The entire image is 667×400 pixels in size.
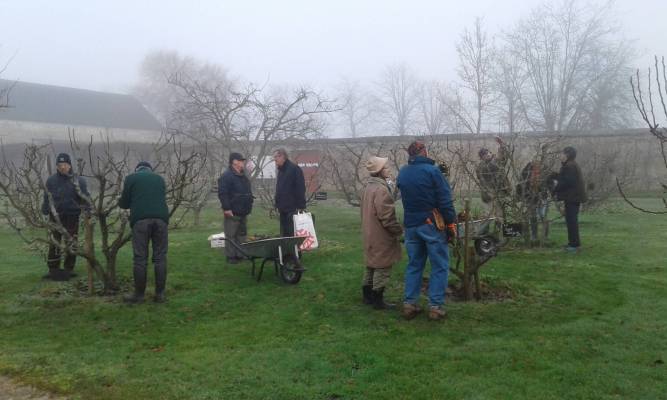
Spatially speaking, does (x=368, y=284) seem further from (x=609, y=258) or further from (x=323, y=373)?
(x=609, y=258)

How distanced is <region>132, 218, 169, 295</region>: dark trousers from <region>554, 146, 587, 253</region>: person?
18.4ft

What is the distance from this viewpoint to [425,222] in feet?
15.3

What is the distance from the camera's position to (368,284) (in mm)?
5246

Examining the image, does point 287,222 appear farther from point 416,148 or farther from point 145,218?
point 416,148

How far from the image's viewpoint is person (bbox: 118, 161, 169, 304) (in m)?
5.24

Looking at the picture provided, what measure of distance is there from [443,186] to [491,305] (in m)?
1.35

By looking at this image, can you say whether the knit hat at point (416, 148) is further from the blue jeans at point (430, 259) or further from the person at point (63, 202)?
the person at point (63, 202)

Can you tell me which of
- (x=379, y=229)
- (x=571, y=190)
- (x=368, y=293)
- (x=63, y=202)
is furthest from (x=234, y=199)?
(x=571, y=190)

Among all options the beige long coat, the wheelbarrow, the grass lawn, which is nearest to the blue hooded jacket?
the beige long coat

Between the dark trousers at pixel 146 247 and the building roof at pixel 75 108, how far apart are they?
41.4 metres

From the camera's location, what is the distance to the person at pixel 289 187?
7531 mm

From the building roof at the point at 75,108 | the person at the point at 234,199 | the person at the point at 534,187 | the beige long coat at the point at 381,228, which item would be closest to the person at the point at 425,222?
the beige long coat at the point at 381,228

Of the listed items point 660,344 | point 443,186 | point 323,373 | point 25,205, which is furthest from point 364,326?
point 25,205

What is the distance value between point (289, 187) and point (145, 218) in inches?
104
